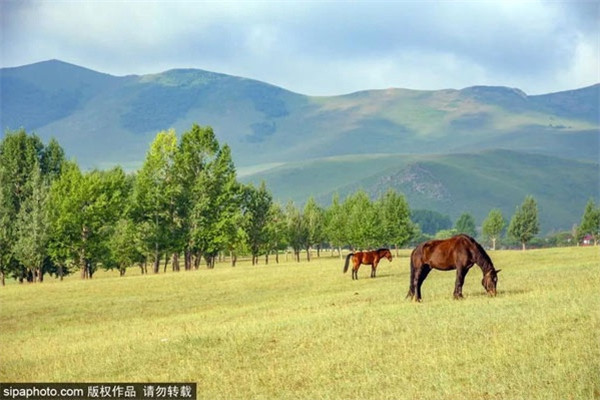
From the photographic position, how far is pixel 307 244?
5207 inches

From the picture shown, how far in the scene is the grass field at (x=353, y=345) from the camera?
1558cm

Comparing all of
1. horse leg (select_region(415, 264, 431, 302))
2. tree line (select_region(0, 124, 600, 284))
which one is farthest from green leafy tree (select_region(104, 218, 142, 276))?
horse leg (select_region(415, 264, 431, 302))

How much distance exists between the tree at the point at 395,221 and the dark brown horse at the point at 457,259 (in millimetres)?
87516

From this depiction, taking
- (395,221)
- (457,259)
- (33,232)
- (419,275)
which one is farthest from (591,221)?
(457,259)

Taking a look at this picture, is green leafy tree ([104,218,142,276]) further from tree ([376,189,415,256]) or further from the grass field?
the grass field

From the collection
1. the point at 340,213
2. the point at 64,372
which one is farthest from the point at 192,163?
the point at 64,372

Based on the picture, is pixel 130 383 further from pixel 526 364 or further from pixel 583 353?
pixel 583 353

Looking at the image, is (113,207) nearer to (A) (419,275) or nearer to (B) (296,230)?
(A) (419,275)

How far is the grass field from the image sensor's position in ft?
51.1

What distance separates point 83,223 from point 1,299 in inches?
903

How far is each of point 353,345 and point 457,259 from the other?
885cm

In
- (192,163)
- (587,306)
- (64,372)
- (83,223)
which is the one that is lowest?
(64,372)

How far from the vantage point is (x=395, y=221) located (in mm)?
121750

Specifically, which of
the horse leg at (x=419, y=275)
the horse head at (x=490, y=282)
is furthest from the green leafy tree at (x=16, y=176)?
the horse head at (x=490, y=282)
